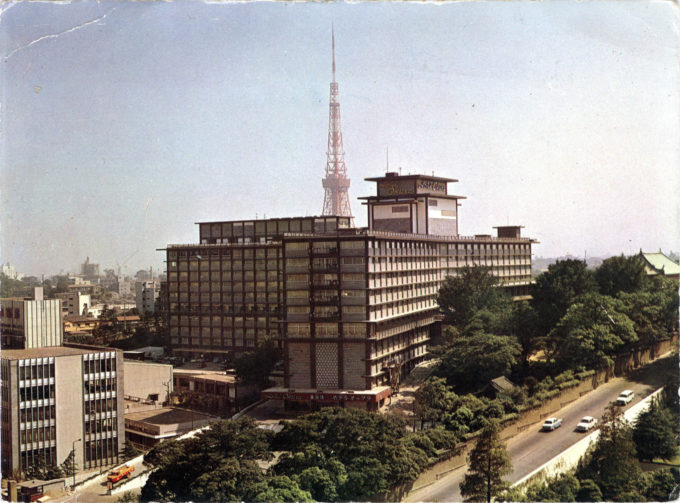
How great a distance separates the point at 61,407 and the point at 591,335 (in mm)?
29512

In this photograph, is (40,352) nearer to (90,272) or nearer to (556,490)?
(556,490)

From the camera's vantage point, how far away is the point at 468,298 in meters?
51.3

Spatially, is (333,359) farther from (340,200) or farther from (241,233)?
(340,200)

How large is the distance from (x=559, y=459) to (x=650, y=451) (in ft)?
15.1

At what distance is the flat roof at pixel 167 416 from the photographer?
46.6 m

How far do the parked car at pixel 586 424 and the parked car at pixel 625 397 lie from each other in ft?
9.78

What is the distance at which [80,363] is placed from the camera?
4109 centimetres

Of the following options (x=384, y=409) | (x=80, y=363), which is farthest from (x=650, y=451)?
(x=80, y=363)

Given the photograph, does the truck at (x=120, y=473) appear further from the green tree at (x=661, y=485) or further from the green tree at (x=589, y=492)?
the green tree at (x=661, y=485)

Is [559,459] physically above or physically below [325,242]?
below

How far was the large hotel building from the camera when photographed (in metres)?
45.1

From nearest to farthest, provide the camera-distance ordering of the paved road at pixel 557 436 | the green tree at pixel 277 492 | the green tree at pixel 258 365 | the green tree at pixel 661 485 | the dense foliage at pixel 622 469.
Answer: the green tree at pixel 277 492, the dense foliage at pixel 622 469, the green tree at pixel 661 485, the paved road at pixel 557 436, the green tree at pixel 258 365

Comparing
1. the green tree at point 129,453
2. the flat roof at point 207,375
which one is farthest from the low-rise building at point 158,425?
the flat roof at point 207,375

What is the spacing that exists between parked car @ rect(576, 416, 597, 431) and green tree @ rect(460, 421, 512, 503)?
8082 millimetres
